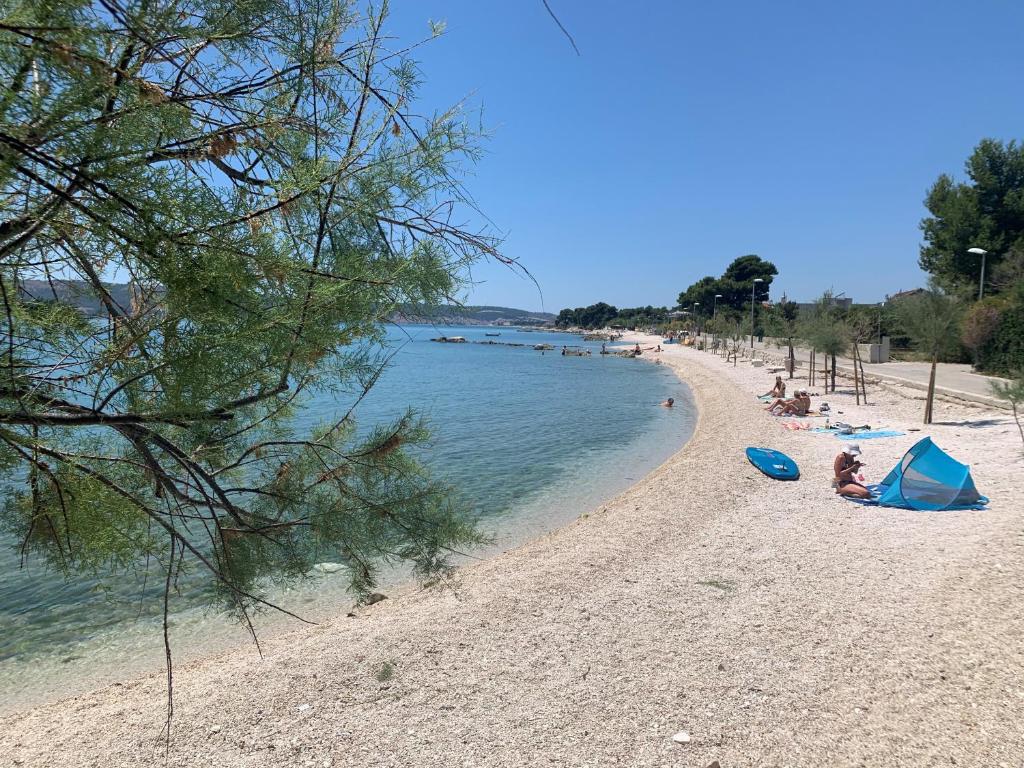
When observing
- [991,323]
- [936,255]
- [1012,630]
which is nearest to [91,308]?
[1012,630]

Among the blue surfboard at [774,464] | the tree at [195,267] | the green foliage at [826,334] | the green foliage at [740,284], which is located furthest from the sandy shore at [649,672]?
the green foliage at [740,284]

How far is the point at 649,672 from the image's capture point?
4453mm

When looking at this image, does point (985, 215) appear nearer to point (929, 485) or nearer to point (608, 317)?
point (929, 485)

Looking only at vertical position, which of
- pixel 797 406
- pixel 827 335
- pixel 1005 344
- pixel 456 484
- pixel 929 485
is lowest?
pixel 797 406

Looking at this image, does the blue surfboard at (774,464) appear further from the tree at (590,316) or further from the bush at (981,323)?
the tree at (590,316)

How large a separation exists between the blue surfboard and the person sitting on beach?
1.34m

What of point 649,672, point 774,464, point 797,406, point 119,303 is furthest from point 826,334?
point 119,303

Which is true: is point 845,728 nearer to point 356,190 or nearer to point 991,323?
point 356,190

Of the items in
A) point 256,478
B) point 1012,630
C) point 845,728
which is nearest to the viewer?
point 256,478

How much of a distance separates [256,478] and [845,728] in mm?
3722

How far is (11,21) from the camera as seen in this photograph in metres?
1.13

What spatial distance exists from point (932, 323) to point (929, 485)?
7234 mm

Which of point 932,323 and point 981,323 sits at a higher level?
point 981,323

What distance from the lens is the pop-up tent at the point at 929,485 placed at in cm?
814
